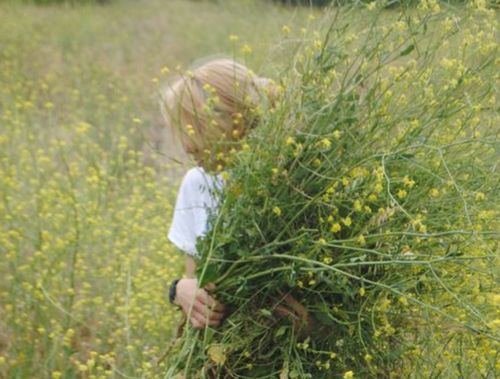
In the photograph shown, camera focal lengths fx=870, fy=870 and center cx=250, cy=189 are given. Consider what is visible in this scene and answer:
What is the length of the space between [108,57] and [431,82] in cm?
641

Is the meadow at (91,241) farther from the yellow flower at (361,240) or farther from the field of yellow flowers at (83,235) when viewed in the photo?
the yellow flower at (361,240)

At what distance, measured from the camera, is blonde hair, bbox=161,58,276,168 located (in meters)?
2.39

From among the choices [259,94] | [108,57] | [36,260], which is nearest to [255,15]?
[108,57]

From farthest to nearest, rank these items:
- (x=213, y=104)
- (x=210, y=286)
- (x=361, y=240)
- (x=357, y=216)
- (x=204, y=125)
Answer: (x=204, y=125)
(x=213, y=104)
(x=210, y=286)
(x=357, y=216)
(x=361, y=240)

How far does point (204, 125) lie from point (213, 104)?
14 cm

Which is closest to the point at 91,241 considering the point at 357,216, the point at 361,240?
the point at 357,216

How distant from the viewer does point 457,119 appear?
88.0 inches

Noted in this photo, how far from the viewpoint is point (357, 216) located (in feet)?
6.79

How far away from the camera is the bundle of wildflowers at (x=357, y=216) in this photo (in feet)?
6.70

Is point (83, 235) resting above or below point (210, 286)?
below

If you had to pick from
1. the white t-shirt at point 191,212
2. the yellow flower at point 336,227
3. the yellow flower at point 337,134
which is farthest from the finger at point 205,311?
the yellow flower at point 337,134

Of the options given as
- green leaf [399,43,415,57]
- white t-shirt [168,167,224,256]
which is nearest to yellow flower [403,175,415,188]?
green leaf [399,43,415,57]

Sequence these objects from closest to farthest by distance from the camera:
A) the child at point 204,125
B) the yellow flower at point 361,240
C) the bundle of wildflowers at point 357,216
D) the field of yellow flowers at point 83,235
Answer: the yellow flower at point 361,240 < the bundle of wildflowers at point 357,216 < the child at point 204,125 < the field of yellow flowers at point 83,235

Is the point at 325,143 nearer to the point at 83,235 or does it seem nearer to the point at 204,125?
the point at 204,125
